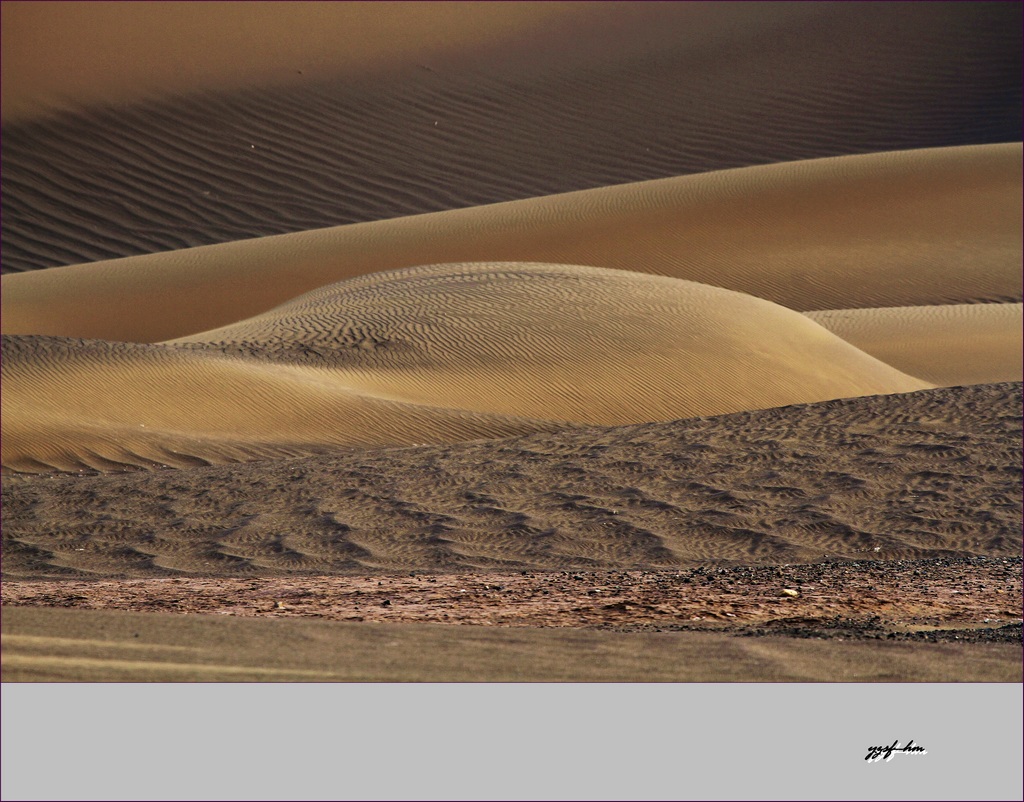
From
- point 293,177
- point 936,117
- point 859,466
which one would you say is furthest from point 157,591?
point 936,117

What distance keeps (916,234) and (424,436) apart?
18.9 m

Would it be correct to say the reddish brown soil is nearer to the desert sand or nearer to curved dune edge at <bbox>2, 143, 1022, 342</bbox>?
the desert sand

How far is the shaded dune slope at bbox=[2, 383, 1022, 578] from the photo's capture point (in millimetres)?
9578

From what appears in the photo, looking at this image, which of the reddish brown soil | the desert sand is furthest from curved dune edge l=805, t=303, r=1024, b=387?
the reddish brown soil

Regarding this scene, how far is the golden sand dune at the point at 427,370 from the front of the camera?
13922 mm

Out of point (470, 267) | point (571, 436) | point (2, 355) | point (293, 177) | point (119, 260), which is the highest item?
point (293, 177)

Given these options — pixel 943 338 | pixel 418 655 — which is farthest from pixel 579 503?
pixel 943 338

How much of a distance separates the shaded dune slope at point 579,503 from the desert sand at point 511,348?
0.16 feet

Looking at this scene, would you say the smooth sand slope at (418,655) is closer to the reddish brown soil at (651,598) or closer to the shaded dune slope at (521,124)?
the reddish brown soil at (651,598)

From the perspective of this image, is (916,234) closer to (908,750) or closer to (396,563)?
(396,563)

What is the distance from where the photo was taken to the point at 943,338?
23453 mm

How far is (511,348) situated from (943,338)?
9.54 m

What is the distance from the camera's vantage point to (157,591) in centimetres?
789

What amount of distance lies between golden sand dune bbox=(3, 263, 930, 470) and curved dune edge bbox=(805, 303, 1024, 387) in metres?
2.10
